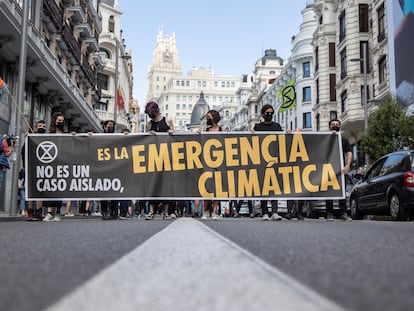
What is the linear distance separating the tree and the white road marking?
68.5 ft

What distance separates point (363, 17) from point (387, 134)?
1523 cm

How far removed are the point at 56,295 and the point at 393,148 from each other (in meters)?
22.1

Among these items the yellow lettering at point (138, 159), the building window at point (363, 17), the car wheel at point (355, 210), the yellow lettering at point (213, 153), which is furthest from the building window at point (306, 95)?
the yellow lettering at point (138, 159)

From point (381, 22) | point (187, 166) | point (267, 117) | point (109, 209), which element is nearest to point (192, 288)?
point (267, 117)

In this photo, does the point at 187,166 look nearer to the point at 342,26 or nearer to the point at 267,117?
the point at 267,117

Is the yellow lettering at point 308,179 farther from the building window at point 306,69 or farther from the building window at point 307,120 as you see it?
the building window at point 306,69

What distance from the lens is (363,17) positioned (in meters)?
35.3

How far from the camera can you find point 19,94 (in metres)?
13.2

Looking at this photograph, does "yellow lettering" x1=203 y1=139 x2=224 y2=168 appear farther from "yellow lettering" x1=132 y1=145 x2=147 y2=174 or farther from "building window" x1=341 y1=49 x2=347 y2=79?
"building window" x1=341 y1=49 x2=347 y2=79

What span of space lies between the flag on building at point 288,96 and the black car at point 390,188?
27305mm

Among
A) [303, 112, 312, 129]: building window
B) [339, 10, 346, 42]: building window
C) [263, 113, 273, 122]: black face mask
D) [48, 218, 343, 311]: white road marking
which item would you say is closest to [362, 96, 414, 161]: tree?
[263, 113, 273, 122]: black face mask

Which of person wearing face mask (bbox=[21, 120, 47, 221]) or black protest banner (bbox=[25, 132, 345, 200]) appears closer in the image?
person wearing face mask (bbox=[21, 120, 47, 221])

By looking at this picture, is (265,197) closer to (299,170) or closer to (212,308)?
(299,170)

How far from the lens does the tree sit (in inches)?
868
